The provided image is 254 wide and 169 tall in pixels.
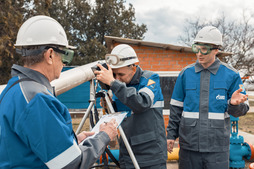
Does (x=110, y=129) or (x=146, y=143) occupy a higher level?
(x=110, y=129)

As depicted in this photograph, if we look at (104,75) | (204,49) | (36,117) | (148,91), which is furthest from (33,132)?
(204,49)

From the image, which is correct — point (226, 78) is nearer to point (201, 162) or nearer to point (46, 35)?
point (201, 162)

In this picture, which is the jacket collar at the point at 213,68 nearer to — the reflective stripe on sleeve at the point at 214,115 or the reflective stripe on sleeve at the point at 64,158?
the reflective stripe on sleeve at the point at 214,115

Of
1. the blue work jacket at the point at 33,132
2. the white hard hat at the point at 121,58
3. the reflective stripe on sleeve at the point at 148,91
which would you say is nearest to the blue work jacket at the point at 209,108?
the reflective stripe on sleeve at the point at 148,91

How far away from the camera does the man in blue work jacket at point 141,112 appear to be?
91.2 inches

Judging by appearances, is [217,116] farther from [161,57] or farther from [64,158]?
[161,57]

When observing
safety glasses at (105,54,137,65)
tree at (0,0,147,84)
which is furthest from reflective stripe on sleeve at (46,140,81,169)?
tree at (0,0,147,84)

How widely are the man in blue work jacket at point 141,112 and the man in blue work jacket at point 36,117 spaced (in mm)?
917

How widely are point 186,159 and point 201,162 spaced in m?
0.19

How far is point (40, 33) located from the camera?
1413 mm

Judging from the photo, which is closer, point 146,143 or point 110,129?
point 110,129

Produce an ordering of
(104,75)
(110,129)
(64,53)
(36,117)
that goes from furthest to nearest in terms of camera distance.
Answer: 1. (104,75)
2. (110,129)
3. (64,53)
4. (36,117)

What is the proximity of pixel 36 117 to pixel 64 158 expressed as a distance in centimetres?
28

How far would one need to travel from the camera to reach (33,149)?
1.22 metres
